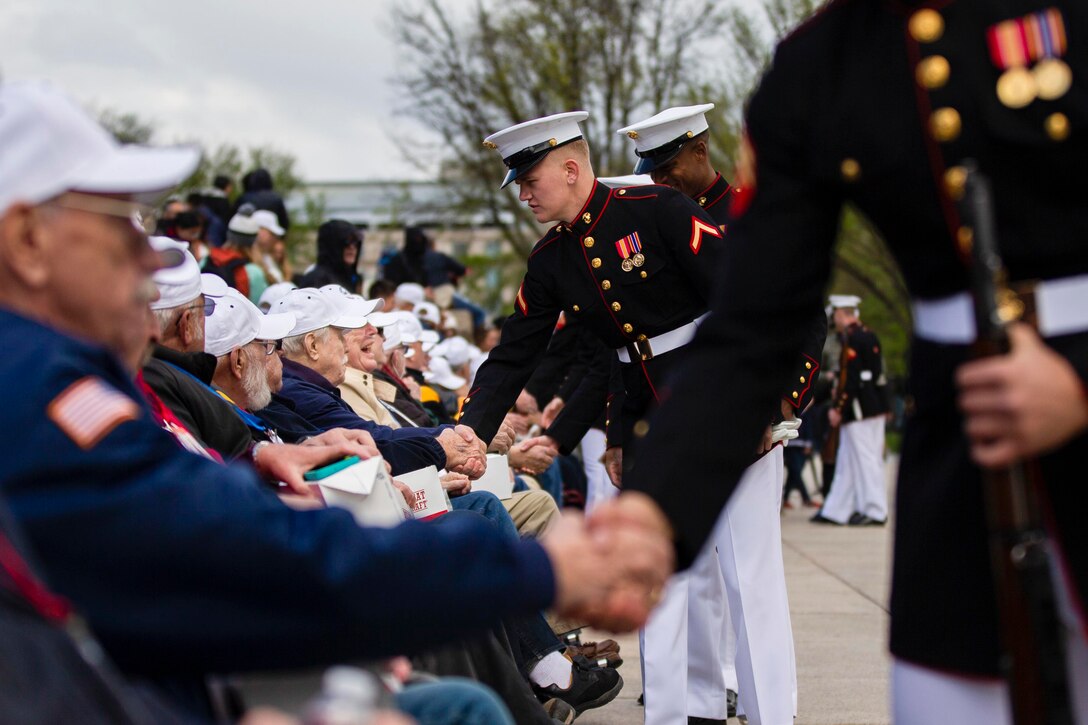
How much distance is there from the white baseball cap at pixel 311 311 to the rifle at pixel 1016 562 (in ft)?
15.3

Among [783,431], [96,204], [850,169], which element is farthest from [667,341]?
[96,204]

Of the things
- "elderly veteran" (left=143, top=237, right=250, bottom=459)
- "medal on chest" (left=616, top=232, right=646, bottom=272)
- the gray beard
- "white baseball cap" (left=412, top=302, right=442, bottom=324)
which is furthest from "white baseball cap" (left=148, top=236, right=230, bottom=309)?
"white baseball cap" (left=412, top=302, right=442, bottom=324)

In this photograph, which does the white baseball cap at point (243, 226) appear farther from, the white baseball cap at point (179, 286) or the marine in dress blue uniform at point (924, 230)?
the marine in dress blue uniform at point (924, 230)

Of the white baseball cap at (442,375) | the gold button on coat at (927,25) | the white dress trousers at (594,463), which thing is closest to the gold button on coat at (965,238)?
the gold button on coat at (927,25)

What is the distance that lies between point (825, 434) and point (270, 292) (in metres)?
10.1

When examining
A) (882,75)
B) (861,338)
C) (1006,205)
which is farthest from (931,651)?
(861,338)

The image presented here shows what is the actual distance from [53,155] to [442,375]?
31.7 feet

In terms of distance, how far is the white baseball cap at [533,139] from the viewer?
550 cm

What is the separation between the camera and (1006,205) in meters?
1.99

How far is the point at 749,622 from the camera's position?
512 cm

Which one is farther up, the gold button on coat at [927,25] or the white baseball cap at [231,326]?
the gold button on coat at [927,25]

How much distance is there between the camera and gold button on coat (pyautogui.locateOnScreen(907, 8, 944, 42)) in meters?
2.06

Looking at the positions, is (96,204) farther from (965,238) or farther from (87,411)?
(965,238)

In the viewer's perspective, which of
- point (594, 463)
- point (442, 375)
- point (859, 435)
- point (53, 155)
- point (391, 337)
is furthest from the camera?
point (859, 435)
